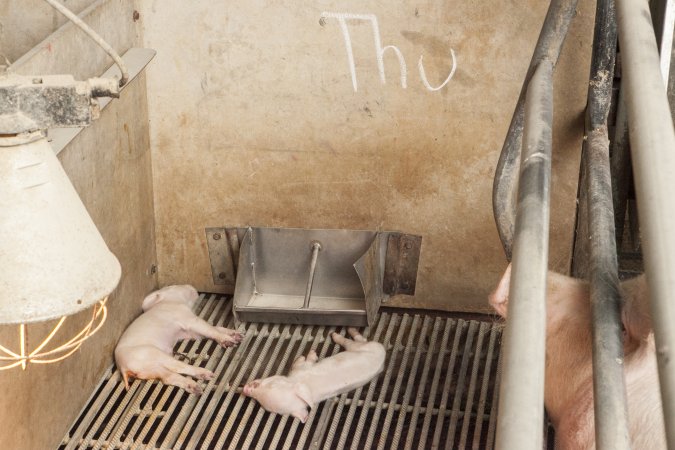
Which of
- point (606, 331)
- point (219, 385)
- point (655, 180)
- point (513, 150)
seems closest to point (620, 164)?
point (513, 150)

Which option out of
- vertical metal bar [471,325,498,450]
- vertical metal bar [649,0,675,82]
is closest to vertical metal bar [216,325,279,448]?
vertical metal bar [471,325,498,450]

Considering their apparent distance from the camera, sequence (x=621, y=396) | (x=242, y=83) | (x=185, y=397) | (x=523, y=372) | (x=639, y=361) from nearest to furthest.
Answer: (x=523, y=372), (x=621, y=396), (x=639, y=361), (x=185, y=397), (x=242, y=83)

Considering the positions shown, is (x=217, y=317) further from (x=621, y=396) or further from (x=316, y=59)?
(x=621, y=396)

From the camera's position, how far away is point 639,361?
1.79 m

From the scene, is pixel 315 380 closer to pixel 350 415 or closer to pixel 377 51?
pixel 350 415

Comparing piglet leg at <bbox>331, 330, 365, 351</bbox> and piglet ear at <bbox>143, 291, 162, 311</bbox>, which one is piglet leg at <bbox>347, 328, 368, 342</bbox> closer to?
piglet leg at <bbox>331, 330, 365, 351</bbox>

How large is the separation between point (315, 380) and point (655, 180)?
7.31ft

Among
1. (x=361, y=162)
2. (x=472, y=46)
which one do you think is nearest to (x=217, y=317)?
(x=361, y=162)

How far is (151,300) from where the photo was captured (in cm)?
382

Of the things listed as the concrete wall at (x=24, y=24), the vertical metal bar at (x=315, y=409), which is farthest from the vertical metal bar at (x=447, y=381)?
the concrete wall at (x=24, y=24)

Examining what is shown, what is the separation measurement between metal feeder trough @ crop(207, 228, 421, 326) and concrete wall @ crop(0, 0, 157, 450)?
360 mm

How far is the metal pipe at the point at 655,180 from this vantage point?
3.44 feet

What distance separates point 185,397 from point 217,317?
530 millimetres

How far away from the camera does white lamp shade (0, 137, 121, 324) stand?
1.66m
